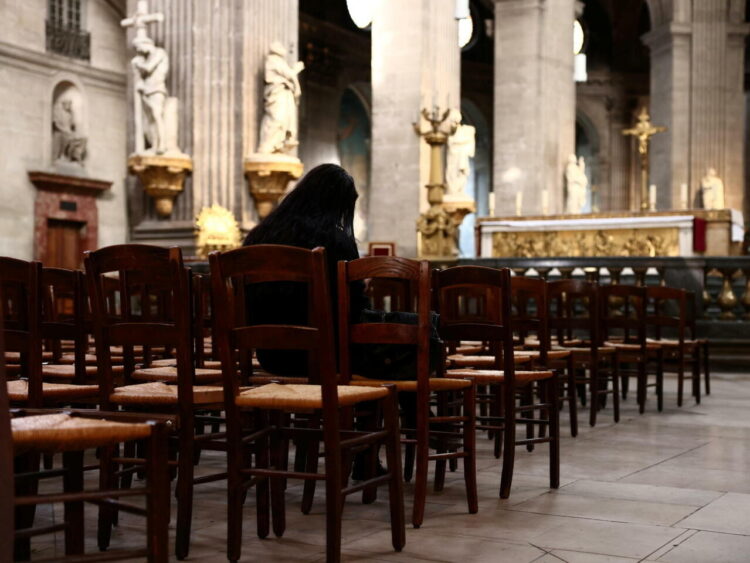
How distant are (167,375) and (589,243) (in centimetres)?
1539

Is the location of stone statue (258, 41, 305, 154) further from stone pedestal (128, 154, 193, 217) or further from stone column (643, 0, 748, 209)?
stone column (643, 0, 748, 209)

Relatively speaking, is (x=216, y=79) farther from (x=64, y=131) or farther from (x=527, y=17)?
(x=527, y=17)

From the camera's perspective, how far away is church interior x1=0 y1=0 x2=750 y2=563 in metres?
3.71

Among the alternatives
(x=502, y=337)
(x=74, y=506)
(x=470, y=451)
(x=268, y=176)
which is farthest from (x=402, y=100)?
(x=74, y=506)

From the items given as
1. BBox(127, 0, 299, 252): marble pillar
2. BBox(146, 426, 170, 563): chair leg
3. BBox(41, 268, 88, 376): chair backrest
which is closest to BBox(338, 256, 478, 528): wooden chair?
BBox(41, 268, 88, 376): chair backrest

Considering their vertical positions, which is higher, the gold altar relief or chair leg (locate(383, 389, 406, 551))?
the gold altar relief

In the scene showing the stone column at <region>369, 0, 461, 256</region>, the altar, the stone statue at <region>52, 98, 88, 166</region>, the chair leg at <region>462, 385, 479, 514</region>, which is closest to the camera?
the chair leg at <region>462, 385, 479, 514</region>

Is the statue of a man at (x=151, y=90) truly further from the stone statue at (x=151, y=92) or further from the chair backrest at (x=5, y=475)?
the chair backrest at (x=5, y=475)

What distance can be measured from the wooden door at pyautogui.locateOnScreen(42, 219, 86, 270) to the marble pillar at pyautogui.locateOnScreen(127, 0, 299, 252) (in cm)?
626

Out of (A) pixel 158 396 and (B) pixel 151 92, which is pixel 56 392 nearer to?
(A) pixel 158 396

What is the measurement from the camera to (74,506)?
325 cm

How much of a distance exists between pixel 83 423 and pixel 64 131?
17.8m

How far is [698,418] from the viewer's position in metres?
8.03

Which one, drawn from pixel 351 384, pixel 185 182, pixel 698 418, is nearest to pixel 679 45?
pixel 185 182
